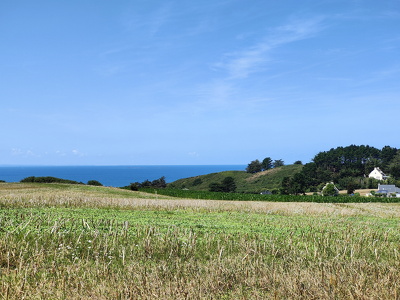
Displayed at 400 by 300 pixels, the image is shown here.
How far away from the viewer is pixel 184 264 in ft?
30.7

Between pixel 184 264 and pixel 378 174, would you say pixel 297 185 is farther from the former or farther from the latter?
pixel 184 264

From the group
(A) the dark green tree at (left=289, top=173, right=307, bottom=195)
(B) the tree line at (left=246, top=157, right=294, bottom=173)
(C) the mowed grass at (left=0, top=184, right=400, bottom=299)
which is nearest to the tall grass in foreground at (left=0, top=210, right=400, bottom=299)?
(C) the mowed grass at (left=0, top=184, right=400, bottom=299)

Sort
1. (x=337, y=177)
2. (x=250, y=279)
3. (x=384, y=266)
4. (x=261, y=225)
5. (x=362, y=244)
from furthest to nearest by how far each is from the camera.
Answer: (x=337, y=177)
(x=261, y=225)
(x=362, y=244)
(x=384, y=266)
(x=250, y=279)

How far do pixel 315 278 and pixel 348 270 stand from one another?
1280 millimetres

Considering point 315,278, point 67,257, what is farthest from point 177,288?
point 67,257

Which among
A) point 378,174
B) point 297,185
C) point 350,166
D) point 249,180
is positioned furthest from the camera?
point 249,180

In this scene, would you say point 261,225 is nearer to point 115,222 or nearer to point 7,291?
point 115,222

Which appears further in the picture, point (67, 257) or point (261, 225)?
point (261, 225)

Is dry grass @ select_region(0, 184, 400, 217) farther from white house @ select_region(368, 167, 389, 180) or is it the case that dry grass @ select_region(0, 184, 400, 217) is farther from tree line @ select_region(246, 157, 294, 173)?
tree line @ select_region(246, 157, 294, 173)

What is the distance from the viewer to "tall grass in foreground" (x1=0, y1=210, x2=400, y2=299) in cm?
A: 716

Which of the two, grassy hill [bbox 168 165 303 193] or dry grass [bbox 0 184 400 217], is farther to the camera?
grassy hill [bbox 168 165 303 193]

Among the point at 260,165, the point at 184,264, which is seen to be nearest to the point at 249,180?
the point at 260,165

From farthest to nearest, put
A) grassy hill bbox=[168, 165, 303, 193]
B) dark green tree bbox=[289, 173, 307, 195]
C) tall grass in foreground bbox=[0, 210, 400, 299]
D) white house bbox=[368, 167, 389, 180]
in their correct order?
1. grassy hill bbox=[168, 165, 303, 193]
2. white house bbox=[368, 167, 389, 180]
3. dark green tree bbox=[289, 173, 307, 195]
4. tall grass in foreground bbox=[0, 210, 400, 299]

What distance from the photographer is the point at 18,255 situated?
9773 millimetres
